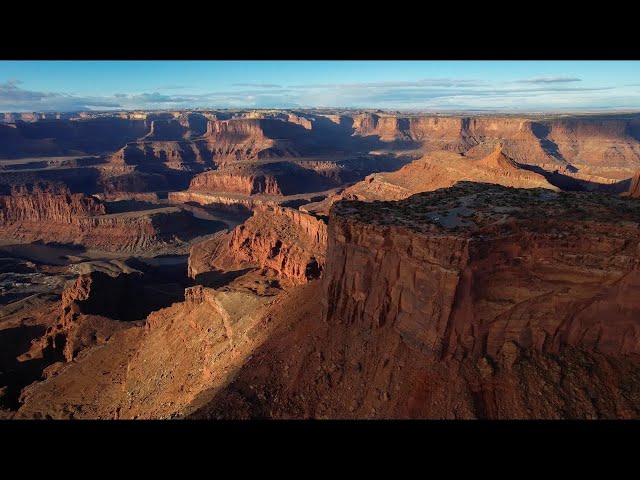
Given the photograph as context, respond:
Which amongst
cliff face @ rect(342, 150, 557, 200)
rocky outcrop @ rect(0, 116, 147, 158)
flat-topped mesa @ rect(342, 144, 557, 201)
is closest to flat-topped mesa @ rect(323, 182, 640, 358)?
flat-topped mesa @ rect(342, 144, 557, 201)

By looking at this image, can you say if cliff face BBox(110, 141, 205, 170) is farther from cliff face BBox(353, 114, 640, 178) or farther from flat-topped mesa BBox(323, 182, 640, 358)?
flat-topped mesa BBox(323, 182, 640, 358)

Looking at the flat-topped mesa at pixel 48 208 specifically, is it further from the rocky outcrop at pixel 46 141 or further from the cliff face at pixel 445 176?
the rocky outcrop at pixel 46 141

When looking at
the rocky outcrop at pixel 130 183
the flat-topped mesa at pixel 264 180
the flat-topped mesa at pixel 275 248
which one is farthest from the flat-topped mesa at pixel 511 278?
the rocky outcrop at pixel 130 183

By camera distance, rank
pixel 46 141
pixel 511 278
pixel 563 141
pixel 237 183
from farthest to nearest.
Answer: pixel 46 141
pixel 563 141
pixel 237 183
pixel 511 278

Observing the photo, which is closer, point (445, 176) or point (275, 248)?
point (275, 248)

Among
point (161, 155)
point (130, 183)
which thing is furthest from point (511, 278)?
point (161, 155)

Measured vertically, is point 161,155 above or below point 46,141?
below

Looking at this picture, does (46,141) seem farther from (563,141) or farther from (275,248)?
(563,141)
